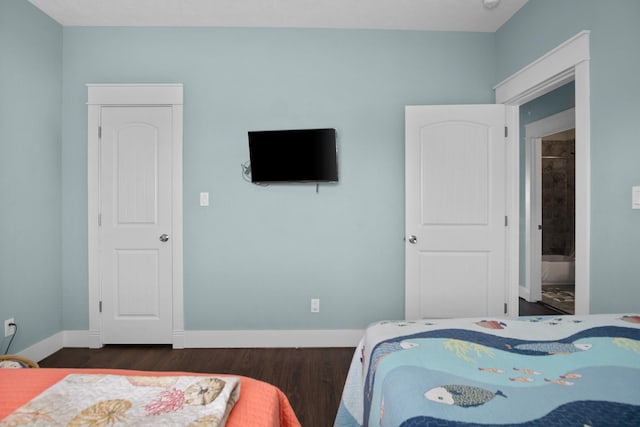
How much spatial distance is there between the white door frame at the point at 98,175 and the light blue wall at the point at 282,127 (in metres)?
0.07

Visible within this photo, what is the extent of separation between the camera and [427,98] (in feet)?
9.61

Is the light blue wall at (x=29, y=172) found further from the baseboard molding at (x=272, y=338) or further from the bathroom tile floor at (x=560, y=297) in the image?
the bathroom tile floor at (x=560, y=297)

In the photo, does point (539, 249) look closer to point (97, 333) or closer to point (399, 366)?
point (399, 366)

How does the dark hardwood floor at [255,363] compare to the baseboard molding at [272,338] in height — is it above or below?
below

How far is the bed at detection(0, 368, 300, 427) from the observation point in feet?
2.52

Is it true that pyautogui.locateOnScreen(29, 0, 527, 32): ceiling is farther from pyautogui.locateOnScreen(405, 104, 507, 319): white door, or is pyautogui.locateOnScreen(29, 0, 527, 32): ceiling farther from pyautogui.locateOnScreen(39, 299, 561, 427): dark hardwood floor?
pyautogui.locateOnScreen(39, 299, 561, 427): dark hardwood floor

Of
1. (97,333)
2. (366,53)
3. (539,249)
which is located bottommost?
(97,333)

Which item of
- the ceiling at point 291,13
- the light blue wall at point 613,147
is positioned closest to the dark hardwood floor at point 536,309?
the light blue wall at point 613,147

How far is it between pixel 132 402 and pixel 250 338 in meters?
2.14

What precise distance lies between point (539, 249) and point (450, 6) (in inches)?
125

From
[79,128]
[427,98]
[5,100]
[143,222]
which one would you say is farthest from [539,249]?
[5,100]

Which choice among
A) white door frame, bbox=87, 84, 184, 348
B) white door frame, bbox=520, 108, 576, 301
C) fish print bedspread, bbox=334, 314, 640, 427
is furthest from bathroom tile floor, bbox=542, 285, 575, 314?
white door frame, bbox=87, 84, 184, 348

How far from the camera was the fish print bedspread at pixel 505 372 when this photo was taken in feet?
2.30

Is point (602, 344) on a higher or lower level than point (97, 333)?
higher
